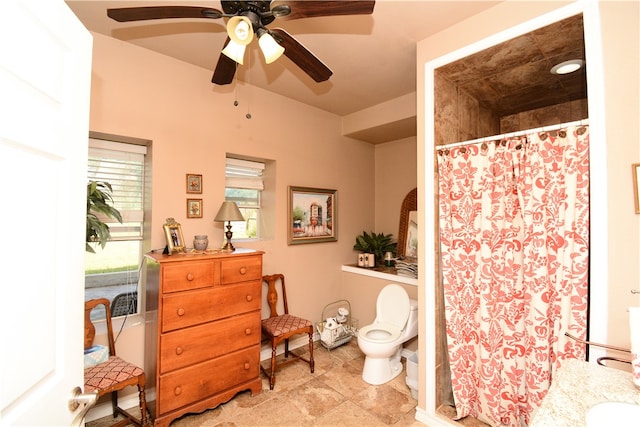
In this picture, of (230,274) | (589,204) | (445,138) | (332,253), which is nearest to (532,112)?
(445,138)

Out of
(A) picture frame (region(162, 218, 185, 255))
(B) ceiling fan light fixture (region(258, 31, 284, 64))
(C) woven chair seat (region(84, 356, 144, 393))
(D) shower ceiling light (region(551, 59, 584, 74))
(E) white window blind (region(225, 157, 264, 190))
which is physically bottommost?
(C) woven chair seat (region(84, 356, 144, 393))

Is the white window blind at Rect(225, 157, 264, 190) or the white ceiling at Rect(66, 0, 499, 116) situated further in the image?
the white window blind at Rect(225, 157, 264, 190)

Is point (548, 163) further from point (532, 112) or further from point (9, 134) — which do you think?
point (9, 134)

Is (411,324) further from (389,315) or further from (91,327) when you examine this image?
(91,327)

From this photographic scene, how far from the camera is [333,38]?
2150 millimetres

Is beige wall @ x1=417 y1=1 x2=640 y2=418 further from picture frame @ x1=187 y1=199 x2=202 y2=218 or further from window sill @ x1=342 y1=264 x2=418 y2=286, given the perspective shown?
picture frame @ x1=187 y1=199 x2=202 y2=218

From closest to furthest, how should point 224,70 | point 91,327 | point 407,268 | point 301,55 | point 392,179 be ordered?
1. point 301,55
2. point 224,70
3. point 91,327
4. point 407,268
5. point 392,179

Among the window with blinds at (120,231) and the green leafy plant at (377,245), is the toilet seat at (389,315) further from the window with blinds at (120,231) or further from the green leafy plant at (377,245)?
the window with blinds at (120,231)

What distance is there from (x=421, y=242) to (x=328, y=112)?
211 centimetres

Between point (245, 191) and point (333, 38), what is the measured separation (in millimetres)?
1698

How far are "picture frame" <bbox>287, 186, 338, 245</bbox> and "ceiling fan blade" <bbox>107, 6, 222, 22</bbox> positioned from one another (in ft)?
6.34

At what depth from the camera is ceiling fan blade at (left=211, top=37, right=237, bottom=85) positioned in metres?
1.63

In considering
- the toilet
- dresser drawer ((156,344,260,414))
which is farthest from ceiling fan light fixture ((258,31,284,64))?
the toilet

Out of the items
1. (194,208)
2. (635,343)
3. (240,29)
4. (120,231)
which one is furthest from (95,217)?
(635,343)
